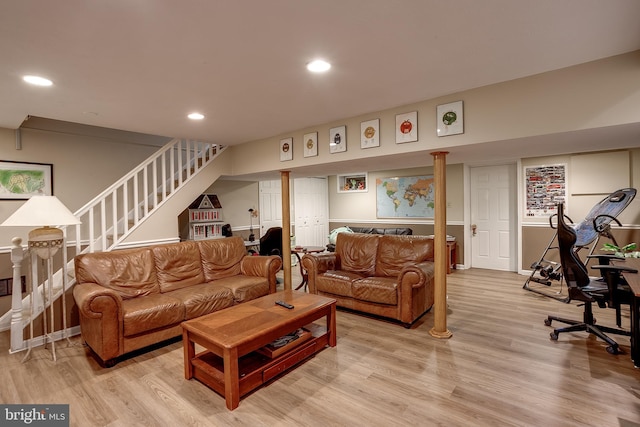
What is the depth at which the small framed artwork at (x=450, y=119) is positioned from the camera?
2.84 meters

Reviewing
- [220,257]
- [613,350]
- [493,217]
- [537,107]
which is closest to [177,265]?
[220,257]

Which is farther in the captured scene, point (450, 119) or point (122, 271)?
point (122, 271)

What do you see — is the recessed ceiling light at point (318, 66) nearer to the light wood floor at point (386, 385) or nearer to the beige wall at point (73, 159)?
the light wood floor at point (386, 385)

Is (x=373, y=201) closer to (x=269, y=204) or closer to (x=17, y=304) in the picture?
(x=269, y=204)

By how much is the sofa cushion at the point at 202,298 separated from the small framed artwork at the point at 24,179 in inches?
98.2

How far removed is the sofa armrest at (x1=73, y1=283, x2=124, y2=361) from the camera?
2.58m

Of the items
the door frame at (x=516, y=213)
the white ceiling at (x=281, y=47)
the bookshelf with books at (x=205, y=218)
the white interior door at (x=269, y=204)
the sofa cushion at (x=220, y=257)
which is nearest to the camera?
the white ceiling at (x=281, y=47)

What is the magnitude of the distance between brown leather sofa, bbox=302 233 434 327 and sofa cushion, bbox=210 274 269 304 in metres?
0.64

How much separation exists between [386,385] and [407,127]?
7.62 ft

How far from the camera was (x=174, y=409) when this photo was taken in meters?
2.11

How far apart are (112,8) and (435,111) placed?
2.56 meters

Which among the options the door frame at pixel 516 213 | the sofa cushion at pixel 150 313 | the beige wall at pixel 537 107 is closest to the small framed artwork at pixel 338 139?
the beige wall at pixel 537 107

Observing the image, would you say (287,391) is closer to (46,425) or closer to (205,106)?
(46,425)

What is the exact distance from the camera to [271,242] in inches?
210
